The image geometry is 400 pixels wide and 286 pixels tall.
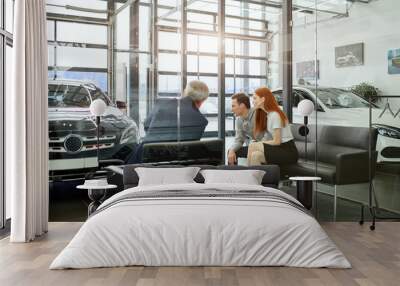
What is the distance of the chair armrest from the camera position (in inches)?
250

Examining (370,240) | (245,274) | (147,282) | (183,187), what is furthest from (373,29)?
(147,282)

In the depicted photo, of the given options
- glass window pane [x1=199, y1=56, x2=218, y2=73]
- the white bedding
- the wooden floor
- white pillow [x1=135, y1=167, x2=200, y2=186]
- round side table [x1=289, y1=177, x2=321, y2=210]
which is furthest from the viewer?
glass window pane [x1=199, y1=56, x2=218, y2=73]

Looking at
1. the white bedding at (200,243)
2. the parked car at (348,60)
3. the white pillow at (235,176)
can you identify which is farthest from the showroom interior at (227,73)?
the white bedding at (200,243)

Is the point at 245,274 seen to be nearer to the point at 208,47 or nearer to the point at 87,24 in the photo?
the point at 208,47

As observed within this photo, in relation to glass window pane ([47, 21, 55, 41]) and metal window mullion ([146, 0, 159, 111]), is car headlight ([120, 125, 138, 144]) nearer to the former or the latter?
metal window mullion ([146, 0, 159, 111])

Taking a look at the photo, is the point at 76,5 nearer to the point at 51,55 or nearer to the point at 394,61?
the point at 51,55

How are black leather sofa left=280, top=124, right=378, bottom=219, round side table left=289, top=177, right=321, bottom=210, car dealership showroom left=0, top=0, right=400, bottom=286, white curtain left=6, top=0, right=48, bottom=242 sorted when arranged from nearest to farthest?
white curtain left=6, top=0, right=48, bottom=242
round side table left=289, top=177, right=321, bottom=210
car dealership showroom left=0, top=0, right=400, bottom=286
black leather sofa left=280, top=124, right=378, bottom=219

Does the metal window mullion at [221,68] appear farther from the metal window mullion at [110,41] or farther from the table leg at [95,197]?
the table leg at [95,197]

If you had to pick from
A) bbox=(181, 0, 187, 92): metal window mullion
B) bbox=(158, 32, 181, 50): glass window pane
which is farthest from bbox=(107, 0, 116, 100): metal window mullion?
bbox=(181, 0, 187, 92): metal window mullion

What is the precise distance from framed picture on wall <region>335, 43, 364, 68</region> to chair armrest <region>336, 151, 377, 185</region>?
1104 mm

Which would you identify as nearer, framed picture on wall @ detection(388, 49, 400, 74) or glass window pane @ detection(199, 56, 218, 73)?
framed picture on wall @ detection(388, 49, 400, 74)

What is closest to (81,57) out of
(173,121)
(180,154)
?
(173,121)

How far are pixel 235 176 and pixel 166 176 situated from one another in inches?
31.4

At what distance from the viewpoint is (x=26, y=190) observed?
17.0 ft
